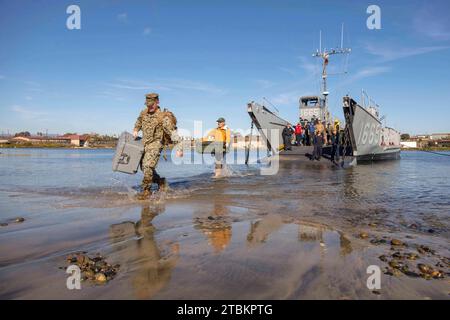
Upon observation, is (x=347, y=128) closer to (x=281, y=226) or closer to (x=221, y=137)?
(x=221, y=137)

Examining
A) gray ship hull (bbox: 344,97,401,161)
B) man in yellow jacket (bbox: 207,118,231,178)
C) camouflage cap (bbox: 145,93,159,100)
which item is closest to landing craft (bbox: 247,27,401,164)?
gray ship hull (bbox: 344,97,401,161)

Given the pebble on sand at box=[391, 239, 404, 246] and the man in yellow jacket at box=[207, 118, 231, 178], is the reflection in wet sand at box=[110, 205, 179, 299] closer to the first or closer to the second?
the pebble on sand at box=[391, 239, 404, 246]

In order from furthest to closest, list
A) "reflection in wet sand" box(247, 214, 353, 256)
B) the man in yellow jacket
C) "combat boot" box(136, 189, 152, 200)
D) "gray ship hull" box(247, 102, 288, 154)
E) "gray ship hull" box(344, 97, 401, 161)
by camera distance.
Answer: "gray ship hull" box(247, 102, 288, 154), "gray ship hull" box(344, 97, 401, 161), the man in yellow jacket, "combat boot" box(136, 189, 152, 200), "reflection in wet sand" box(247, 214, 353, 256)

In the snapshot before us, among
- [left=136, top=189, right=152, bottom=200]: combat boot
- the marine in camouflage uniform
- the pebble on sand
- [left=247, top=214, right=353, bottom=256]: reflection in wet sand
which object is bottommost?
the pebble on sand

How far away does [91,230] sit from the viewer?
148 inches

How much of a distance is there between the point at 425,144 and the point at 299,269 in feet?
299

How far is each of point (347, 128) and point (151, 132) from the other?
1266 centimetres

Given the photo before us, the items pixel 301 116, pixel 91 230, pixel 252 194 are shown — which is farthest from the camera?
pixel 301 116

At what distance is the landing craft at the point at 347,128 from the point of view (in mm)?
16328

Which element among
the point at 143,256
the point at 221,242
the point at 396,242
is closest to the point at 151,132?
the point at 221,242

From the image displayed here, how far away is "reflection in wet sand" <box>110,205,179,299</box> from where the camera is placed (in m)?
2.21

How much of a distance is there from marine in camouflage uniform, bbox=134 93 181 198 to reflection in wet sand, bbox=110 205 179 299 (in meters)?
2.24
